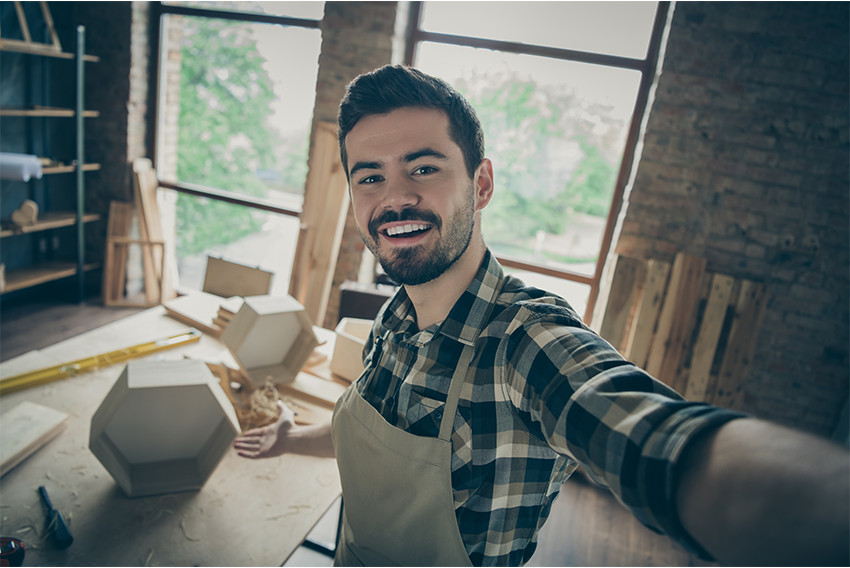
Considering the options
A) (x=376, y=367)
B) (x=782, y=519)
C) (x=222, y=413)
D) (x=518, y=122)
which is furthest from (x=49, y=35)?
(x=782, y=519)

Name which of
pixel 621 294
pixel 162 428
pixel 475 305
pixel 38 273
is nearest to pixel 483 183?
pixel 475 305

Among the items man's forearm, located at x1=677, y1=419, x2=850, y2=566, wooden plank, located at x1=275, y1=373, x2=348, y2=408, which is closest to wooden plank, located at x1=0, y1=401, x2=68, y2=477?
wooden plank, located at x1=275, y1=373, x2=348, y2=408

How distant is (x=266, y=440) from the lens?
56.9 inches

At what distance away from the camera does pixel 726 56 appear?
9.25 feet

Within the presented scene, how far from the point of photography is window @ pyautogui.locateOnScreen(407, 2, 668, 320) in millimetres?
3203

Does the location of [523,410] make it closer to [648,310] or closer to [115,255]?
[648,310]

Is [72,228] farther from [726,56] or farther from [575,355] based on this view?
[726,56]

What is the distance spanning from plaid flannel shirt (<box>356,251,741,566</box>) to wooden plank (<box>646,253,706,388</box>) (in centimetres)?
238

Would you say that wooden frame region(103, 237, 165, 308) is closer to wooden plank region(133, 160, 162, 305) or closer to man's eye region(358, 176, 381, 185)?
wooden plank region(133, 160, 162, 305)

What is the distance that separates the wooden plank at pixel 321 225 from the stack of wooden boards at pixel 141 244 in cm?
171

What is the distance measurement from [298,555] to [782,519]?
113 cm

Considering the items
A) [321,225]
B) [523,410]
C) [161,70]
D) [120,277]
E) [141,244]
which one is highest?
[161,70]

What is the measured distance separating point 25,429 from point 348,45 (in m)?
3.11

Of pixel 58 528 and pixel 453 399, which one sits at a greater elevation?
pixel 453 399
